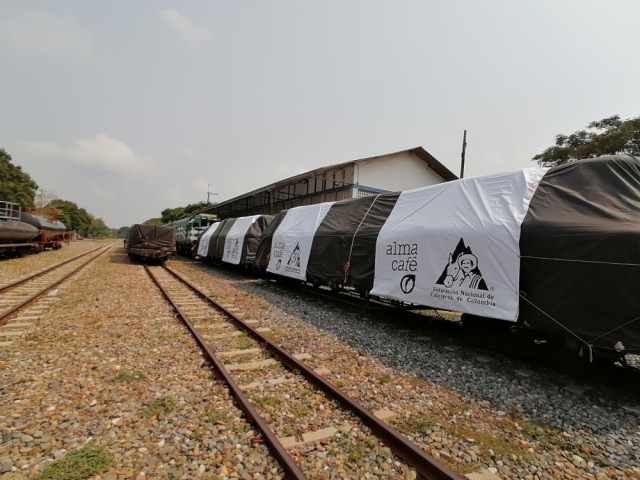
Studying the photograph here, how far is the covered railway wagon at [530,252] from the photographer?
3.58 meters

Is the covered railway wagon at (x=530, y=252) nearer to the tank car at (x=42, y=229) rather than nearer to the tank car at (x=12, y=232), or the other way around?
the tank car at (x=12, y=232)

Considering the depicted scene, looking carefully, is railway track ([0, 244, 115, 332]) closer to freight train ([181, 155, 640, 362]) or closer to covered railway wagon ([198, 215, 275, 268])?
covered railway wagon ([198, 215, 275, 268])

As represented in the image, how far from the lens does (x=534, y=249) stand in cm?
→ 422

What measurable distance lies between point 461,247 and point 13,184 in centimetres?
5152

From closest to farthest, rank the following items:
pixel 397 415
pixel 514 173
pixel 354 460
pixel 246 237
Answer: pixel 354 460 < pixel 397 415 < pixel 514 173 < pixel 246 237

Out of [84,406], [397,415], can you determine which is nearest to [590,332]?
[397,415]

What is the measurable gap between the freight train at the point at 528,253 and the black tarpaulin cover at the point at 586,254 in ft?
0.04

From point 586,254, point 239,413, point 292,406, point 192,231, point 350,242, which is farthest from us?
point 192,231

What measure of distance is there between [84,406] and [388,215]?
5.97 meters

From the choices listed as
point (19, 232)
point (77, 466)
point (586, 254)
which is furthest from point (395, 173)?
point (19, 232)

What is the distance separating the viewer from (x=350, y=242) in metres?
7.62

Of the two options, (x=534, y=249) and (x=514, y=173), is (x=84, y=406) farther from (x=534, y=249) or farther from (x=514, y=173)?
(x=514, y=173)

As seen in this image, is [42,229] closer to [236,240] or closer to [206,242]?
[206,242]

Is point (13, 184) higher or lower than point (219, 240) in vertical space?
higher
